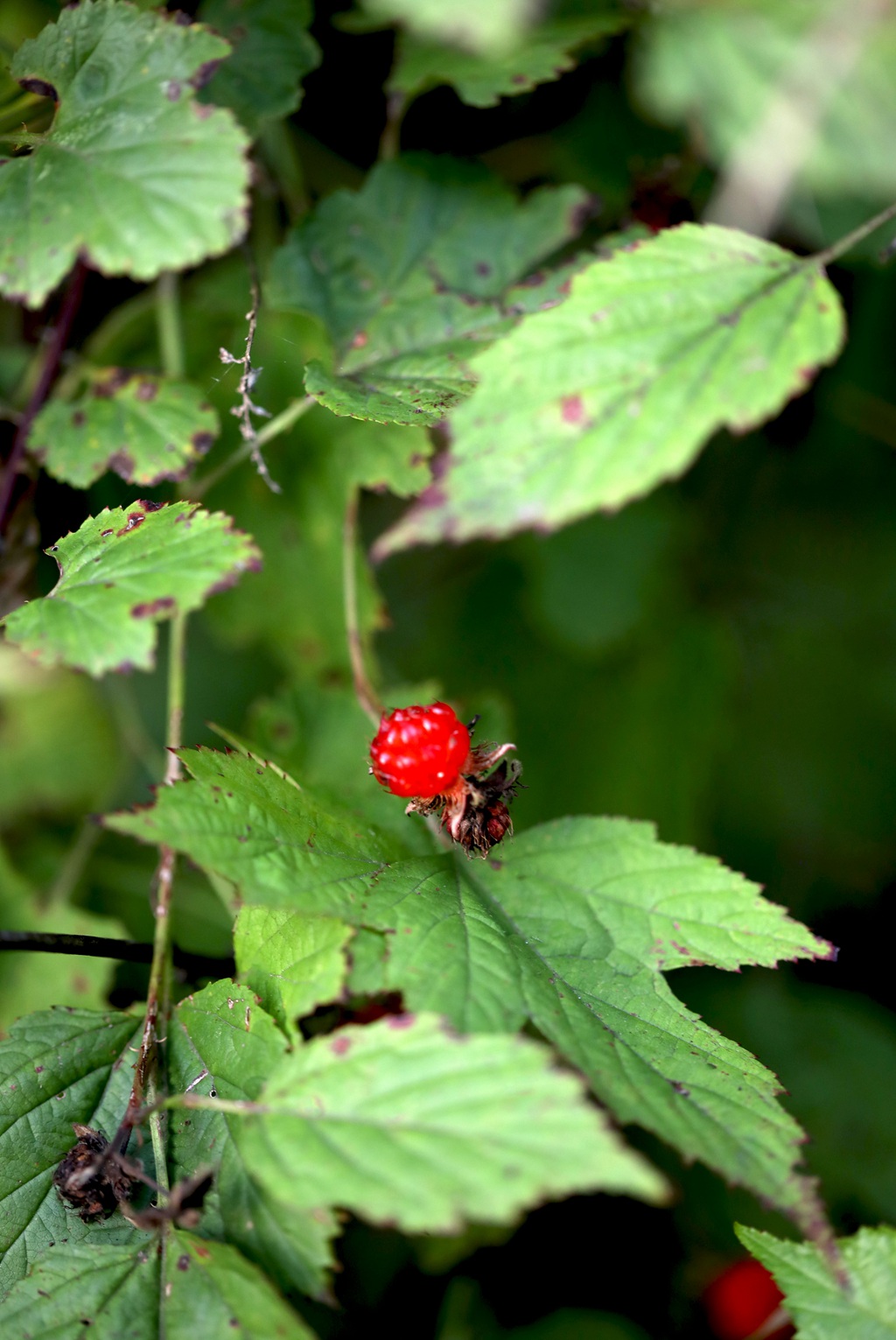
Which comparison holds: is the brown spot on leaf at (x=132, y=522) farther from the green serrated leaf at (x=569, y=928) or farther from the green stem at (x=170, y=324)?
the green stem at (x=170, y=324)

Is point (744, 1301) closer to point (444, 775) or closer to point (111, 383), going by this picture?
point (444, 775)

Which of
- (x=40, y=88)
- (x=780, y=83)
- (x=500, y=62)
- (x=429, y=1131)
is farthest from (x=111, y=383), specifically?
(x=780, y=83)

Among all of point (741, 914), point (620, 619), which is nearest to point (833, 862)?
point (620, 619)

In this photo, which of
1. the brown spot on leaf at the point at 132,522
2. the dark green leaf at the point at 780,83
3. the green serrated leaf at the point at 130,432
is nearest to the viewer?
the brown spot on leaf at the point at 132,522

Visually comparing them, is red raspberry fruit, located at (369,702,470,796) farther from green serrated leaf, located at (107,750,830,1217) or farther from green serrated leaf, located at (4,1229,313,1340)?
green serrated leaf, located at (4,1229,313,1340)

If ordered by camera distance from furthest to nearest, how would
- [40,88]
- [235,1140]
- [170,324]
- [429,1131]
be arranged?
[170,324], [40,88], [235,1140], [429,1131]

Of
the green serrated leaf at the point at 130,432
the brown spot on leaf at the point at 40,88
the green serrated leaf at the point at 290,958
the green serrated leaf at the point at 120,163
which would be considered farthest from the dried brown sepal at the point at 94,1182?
the brown spot on leaf at the point at 40,88
